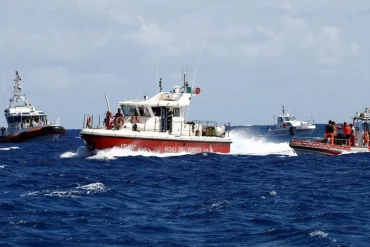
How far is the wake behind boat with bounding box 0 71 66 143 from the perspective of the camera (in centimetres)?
8500

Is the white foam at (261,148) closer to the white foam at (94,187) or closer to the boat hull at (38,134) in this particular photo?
the white foam at (94,187)

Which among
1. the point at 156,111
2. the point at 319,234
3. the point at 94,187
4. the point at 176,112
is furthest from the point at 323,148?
the point at 319,234

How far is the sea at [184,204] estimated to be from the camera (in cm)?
1822

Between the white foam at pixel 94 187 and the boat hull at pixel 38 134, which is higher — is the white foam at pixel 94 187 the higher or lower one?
the lower one

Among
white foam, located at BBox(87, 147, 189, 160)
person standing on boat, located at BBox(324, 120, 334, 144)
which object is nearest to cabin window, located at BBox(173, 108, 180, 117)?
white foam, located at BBox(87, 147, 189, 160)

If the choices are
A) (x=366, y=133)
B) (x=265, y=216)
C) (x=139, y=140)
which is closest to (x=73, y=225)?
(x=265, y=216)

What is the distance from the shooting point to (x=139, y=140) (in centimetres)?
4256

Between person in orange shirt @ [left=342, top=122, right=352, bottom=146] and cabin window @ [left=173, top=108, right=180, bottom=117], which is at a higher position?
cabin window @ [left=173, top=108, right=180, bottom=117]

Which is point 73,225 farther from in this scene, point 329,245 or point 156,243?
point 329,245

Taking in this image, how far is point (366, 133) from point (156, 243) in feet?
98.0

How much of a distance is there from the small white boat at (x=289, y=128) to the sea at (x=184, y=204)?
61.0 metres

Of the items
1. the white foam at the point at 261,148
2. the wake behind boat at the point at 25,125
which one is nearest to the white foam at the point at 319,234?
the white foam at the point at 261,148

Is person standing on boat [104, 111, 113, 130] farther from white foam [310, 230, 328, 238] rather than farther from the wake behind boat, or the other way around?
the wake behind boat

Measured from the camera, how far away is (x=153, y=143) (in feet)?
141
